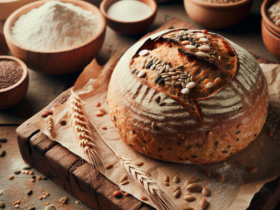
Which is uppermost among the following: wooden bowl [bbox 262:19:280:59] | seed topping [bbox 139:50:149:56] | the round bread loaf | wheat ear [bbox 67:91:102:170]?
seed topping [bbox 139:50:149:56]

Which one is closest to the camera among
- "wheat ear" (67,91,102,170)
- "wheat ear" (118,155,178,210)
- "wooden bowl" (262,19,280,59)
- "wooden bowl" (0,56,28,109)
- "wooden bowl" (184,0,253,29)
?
"wheat ear" (118,155,178,210)

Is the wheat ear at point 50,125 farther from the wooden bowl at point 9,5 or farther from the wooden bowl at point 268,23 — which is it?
the wooden bowl at point 268,23

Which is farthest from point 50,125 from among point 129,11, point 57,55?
point 129,11

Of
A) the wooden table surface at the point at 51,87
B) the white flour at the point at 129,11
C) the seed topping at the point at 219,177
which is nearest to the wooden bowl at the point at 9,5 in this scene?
the wooden table surface at the point at 51,87

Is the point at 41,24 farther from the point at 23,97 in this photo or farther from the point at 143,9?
the point at 143,9

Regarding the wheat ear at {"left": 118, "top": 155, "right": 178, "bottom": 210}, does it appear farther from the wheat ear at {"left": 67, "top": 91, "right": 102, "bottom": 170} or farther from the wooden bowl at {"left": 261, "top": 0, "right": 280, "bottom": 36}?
the wooden bowl at {"left": 261, "top": 0, "right": 280, "bottom": 36}

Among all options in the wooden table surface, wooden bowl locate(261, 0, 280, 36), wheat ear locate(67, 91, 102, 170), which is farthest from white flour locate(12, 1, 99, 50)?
wooden bowl locate(261, 0, 280, 36)
